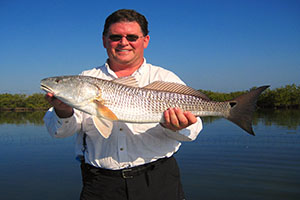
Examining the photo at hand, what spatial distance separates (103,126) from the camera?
10.9 ft

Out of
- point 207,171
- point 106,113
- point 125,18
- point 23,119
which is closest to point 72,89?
point 106,113

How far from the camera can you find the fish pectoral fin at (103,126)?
329 centimetres

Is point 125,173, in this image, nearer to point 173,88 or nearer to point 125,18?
point 173,88

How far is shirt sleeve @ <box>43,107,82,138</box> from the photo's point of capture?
3364 mm

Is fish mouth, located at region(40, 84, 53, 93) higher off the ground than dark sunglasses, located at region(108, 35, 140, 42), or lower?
lower

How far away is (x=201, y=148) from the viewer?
18.3 metres

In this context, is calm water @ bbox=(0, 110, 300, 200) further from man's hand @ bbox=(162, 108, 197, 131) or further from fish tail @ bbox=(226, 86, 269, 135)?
man's hand @ bbox=(162, 108, 197, 131)

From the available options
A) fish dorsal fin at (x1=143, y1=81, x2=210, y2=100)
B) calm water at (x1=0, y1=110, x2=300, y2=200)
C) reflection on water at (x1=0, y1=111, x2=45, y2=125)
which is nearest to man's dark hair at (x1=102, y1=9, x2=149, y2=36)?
fish dorsal fin at (x1=143, y1=81, x2=210, y2=100)

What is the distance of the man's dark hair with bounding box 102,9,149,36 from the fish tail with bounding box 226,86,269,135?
1.87 m

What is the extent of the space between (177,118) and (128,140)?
784 millimetres

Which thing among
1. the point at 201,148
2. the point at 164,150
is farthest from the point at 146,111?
the point at 201,148

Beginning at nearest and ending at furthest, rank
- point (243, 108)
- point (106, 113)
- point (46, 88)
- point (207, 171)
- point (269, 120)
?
point (106, 113)
point (46, 88)
point (243, 108)
point (207, 171)
point (269, 120)

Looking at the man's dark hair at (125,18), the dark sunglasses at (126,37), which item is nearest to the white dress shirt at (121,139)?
the dark sunglasses at (126,37)

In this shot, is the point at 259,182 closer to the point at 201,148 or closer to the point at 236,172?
the point at 236,172
